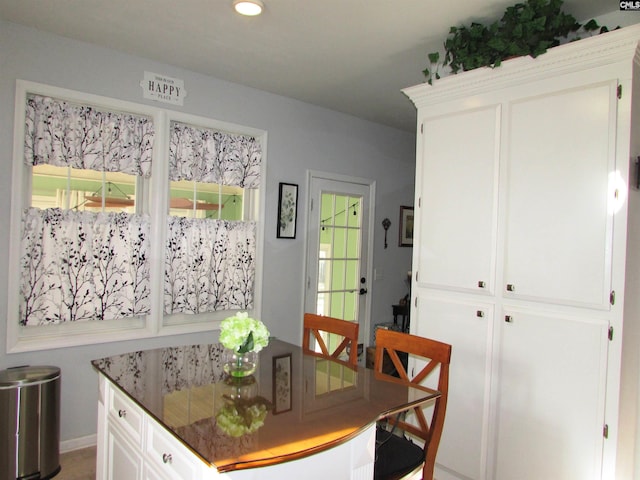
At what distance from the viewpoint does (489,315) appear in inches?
93.8

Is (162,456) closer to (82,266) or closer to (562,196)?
(82,266)

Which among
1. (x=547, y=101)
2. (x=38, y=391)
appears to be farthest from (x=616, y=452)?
(x=38, y=391)

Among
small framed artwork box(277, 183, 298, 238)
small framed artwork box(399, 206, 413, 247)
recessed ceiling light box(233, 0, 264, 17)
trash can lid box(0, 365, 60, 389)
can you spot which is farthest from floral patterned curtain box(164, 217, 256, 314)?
small framed artwork box(399, 206, 413, 247)

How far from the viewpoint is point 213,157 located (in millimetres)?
3426

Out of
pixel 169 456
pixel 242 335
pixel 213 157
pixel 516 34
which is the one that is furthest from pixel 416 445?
pixel 213 157

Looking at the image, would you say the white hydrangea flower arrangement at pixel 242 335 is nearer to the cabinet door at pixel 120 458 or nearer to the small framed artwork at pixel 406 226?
the cabinet door at pixel 120 458

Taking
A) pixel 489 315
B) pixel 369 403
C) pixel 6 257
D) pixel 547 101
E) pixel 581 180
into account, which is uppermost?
pixel 547 101

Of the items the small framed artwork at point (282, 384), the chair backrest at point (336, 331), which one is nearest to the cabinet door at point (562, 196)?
the chair backrest at point (336, 331)

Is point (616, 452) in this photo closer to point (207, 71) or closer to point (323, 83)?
point (323, 83)

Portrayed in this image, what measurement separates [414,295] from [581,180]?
113 cm

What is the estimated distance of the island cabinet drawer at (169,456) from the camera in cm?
122

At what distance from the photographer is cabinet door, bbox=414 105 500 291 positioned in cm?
240

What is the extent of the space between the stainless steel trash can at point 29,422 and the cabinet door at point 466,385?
224 centimetres

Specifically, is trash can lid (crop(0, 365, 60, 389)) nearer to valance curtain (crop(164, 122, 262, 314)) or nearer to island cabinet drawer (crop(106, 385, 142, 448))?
valance curtain (crop(164, 122, 262, 314))
